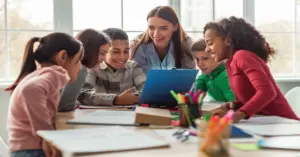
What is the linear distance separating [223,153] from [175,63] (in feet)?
6.01

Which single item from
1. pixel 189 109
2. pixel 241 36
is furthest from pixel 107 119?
pixel 241 36

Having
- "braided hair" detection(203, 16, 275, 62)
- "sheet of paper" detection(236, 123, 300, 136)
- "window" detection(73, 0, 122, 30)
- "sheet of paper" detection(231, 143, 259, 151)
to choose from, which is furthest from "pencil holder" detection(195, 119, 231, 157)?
"window" detection(73, 0, 122, 30)

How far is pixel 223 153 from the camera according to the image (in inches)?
31.5

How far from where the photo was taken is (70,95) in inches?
72.1

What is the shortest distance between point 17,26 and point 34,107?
1.68 metres

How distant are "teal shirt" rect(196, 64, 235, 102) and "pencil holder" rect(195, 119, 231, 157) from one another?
150cm

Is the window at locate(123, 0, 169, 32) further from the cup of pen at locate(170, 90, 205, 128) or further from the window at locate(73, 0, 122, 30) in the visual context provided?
the cup of pen at locate(170, 90, 205, 128)

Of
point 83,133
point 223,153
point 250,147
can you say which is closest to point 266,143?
point 250,147

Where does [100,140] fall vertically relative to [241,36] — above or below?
below

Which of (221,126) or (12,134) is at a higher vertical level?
(221,126)

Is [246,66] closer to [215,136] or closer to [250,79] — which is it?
[250,79]

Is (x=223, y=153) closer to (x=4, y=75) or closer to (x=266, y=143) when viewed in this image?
(x=266, y=143)

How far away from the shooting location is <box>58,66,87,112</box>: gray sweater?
70.4 inches

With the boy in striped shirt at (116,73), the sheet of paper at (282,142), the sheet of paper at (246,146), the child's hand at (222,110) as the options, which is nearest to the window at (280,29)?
the boy in striped shirt at (116,73)
